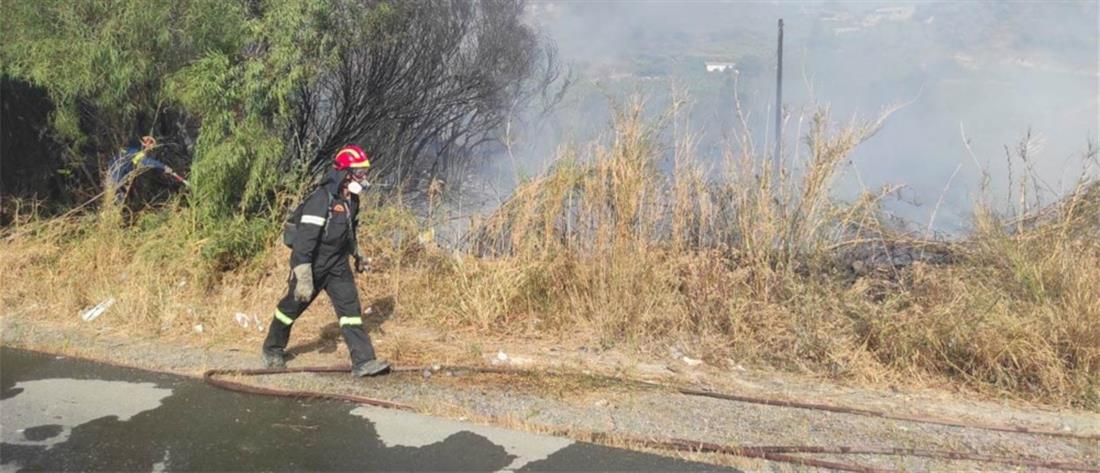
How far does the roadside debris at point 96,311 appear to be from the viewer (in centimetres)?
639

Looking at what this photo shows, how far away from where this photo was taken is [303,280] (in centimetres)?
496

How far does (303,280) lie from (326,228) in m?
0.36

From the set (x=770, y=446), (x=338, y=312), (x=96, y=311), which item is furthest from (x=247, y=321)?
(x=770, y=446)

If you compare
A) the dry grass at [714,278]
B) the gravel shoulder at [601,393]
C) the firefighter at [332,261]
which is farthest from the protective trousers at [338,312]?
the dry grass at [714,278]

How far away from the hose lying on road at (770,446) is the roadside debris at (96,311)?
200 cm

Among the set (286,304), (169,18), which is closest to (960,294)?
(286,304)

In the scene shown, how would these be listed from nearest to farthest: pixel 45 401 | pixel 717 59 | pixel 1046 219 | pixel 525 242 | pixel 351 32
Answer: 1. pixel 45 401
2. pixel 1046 219
3. pixel 525 242
4. pixel 351 32
5. pixel 717 59

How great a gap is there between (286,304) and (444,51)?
7.03 meters

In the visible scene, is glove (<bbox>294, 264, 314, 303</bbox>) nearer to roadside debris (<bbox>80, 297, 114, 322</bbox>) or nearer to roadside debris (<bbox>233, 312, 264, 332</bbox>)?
roadside debris (<bbox>233, 312, 264, 332</bbox>)

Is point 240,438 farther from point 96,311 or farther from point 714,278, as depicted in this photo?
point 714,278

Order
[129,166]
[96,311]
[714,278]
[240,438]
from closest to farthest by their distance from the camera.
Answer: [240,438]
[714,278]
[96,311]
[129,166]

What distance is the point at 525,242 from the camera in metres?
6.73

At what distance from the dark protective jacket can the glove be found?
0.04 metres

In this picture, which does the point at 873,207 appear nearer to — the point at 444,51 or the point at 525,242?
the point at 525,242
